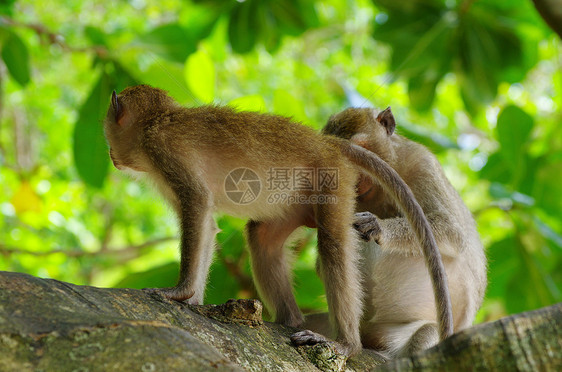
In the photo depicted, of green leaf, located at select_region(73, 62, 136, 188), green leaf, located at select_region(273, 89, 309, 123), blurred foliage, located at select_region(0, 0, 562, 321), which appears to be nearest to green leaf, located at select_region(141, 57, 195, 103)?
blurred foliage, located at select_region(0, 0, 562, 321)

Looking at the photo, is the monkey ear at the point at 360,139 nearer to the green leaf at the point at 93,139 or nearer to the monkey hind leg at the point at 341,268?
the monkey hind leg at the point at 341,268

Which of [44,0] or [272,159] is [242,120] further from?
[44,0]

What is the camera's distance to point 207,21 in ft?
17.6

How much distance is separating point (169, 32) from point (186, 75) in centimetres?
40

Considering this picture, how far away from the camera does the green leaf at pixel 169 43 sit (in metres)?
4.24

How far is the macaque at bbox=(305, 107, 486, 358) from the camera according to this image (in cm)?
329

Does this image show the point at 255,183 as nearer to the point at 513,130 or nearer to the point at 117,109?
the point at 117,109

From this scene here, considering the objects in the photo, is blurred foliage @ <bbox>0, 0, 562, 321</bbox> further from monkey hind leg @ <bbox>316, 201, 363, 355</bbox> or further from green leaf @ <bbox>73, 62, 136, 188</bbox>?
monkey hind leg @ <bbox>316, 201, 363, 355</bbox>

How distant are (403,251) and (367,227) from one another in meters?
0.36

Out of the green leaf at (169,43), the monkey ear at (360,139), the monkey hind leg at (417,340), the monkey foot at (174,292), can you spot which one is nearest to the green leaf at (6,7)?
the green leaf at (169,43)

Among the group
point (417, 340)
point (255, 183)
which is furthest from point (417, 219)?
point (255, 183)

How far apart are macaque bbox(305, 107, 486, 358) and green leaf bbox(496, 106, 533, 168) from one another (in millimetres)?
824

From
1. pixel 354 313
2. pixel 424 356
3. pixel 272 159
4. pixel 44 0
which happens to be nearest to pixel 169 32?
pixel 272 159

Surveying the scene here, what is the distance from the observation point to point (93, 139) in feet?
14.2
